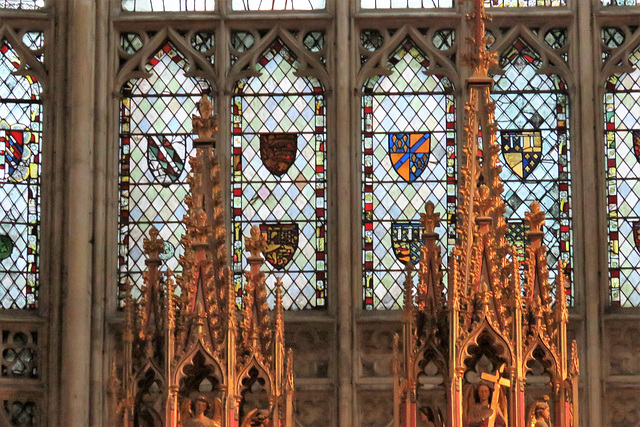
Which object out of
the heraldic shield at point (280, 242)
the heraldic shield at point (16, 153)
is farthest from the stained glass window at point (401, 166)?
the heraldic shield at point (16, 153)

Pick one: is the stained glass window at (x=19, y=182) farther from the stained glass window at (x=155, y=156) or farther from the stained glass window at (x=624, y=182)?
the stained glass window at (x=624, y=182)

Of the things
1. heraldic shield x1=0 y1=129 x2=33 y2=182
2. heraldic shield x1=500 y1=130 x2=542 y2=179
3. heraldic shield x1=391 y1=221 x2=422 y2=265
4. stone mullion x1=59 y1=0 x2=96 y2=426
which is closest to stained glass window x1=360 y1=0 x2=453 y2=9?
heraldic shield x1=500 y1=130 x2=542 y2=179

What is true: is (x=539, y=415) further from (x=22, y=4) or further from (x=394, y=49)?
(x=22, y=4)

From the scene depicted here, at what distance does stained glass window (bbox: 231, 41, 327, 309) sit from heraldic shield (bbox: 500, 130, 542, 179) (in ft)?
5.77

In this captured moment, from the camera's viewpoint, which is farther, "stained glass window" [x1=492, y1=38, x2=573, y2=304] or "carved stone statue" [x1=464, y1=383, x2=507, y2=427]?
"stained glass window" [x1=492, y1=38, x2=573, y2=304]

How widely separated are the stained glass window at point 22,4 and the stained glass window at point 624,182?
18.4 ft

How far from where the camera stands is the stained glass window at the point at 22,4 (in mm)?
17938

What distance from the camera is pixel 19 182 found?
17422mm

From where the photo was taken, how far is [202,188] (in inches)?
599

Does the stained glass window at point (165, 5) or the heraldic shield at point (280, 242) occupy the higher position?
the stained glass window at point (165, 5)

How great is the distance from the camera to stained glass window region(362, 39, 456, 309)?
17156 millimetres

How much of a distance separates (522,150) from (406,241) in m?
1.43

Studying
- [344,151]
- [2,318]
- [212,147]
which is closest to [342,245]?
[344,151]

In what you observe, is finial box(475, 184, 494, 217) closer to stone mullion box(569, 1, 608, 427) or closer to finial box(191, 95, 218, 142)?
finial box(191, 95, 218, 142)
